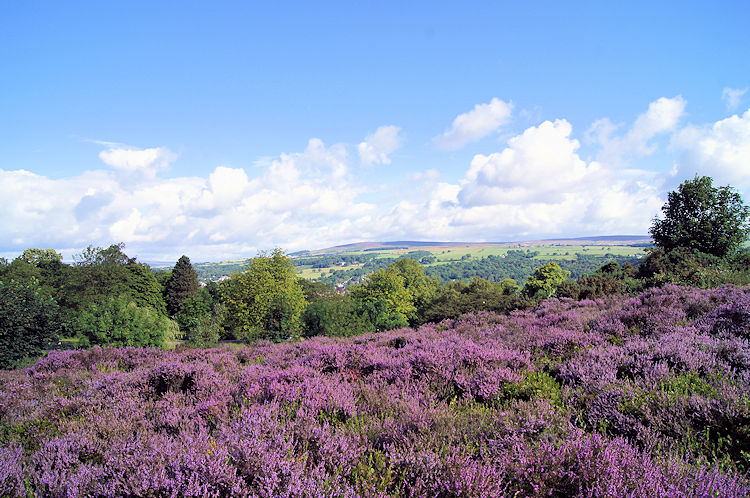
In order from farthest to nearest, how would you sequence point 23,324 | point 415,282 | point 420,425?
point 415,282 < point 23,324 < point 420,425

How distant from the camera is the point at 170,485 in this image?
85.7 inches

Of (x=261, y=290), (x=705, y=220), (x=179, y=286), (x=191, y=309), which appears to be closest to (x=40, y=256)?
(x=179, y=286)

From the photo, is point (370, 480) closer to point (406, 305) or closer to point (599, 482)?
point (599, 482)

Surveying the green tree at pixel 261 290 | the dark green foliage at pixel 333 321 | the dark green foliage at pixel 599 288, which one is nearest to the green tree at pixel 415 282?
the green tree at pixel 261 290

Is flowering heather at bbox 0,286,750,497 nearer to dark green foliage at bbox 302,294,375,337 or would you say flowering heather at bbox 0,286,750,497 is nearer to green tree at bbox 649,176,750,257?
dark green foliage at bbox 302,294,375,337

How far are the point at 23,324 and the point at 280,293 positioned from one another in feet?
60.4

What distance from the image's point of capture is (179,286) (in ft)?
185

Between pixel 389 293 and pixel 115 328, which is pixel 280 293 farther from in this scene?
pixel 115 328

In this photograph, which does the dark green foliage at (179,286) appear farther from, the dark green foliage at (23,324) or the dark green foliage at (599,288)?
the dark green foliage at (599,288)

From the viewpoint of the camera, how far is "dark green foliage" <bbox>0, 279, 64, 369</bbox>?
717 inches

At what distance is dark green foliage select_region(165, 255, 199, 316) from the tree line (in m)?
0.18

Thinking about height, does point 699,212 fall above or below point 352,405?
above

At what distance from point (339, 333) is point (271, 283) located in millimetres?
18023

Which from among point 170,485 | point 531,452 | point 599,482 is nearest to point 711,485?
point 599,482
